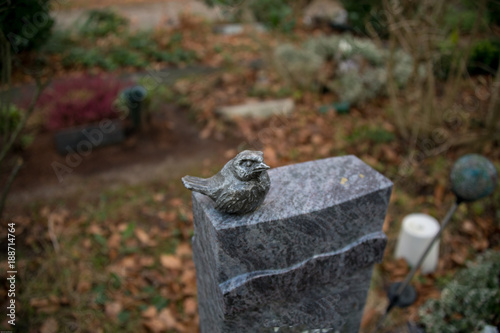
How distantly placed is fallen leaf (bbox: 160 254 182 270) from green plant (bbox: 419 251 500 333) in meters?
1.90

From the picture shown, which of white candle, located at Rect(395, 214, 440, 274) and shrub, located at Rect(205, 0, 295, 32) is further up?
shrub, located at Rect(205, 0, 295, 32)

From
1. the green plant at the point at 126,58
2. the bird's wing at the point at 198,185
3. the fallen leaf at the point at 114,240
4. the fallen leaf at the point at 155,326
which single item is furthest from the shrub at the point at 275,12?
the bird's wing at the point at 198,185

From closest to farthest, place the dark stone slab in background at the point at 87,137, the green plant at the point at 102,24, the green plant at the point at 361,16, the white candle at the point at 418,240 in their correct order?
1. the white candle at the point at 418,240
2. the dark stone slab in background at the point at 87,137
3. the green plant at the point at 361,16
4. the green plant at the point at 102,24

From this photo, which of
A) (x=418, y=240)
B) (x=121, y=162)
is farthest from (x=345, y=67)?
(x=121, y=162)

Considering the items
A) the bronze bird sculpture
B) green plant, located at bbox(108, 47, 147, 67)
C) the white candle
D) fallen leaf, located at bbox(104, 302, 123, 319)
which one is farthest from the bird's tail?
green plant, located at bbox(108, 47, 147, 67)

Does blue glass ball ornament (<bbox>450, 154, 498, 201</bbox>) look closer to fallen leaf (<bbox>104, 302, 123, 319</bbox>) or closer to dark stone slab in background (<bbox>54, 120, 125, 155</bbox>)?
fallen leaf (<bbox>104, 302, 123, 319</bbox>)

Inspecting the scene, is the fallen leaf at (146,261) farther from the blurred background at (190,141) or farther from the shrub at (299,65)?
the shrub at (299,65)

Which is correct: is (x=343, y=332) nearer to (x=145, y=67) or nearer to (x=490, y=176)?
(x=490, y=176)

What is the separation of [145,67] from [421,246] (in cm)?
545

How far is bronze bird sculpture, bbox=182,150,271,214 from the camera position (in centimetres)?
151

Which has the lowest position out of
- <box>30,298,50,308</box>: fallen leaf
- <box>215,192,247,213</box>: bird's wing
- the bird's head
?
<box>30,298,50,308</box>: fallen leaf

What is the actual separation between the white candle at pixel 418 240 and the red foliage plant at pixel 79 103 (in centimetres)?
365

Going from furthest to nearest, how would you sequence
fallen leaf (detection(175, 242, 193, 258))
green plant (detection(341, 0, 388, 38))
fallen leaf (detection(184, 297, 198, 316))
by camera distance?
green plant (detection(341, 0, 388, 38)) < fallen leaf (detection(175, 242, 193, 258)) < fallen leaf (detection(184, 297, 198, 316))

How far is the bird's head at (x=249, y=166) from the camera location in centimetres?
151
